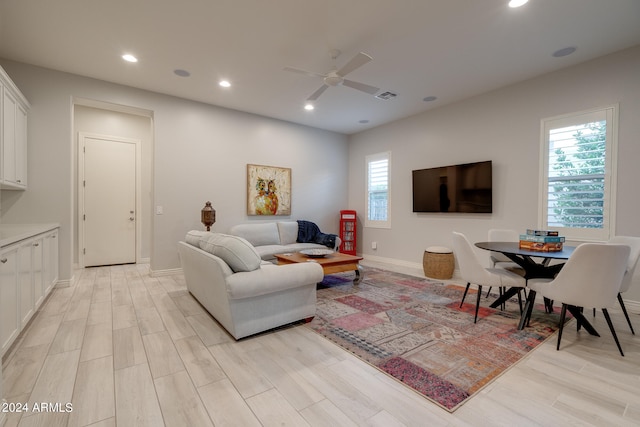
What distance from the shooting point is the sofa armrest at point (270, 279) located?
7.39 feet

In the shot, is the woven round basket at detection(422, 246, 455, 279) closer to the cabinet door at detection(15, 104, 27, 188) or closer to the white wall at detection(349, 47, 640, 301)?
the white wall at detection(349, 47, 640, 301)

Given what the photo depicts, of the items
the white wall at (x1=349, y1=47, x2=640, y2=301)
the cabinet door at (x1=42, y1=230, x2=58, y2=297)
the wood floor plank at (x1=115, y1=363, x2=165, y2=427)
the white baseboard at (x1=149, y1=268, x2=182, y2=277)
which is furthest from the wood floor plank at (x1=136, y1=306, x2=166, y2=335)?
the white wall at (x1=349, y1=47, x2=640, y2=301)

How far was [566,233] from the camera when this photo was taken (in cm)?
363

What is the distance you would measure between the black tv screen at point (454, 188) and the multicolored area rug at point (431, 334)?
1.49 meters

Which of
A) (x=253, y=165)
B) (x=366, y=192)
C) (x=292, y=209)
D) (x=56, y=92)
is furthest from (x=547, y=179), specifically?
(x=56, y=92)

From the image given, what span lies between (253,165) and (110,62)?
255 centimetres

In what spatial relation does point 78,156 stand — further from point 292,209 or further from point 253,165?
point 292,209

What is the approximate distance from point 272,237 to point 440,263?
3016 millimetres

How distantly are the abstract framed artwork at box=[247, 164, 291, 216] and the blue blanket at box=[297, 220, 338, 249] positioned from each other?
48 cm

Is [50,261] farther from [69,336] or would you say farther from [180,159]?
[180,159]

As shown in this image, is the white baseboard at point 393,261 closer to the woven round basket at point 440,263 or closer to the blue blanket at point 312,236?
the woven round basket at point 440,263

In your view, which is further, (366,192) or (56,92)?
(366,192)

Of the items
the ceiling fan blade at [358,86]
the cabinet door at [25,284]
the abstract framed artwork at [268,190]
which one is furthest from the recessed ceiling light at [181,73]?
the cabinet door at [25,284]

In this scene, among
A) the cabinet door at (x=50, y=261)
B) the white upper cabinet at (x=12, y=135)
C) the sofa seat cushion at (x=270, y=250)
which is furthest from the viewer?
the sofa seat cushion at (x=270, y=250)
